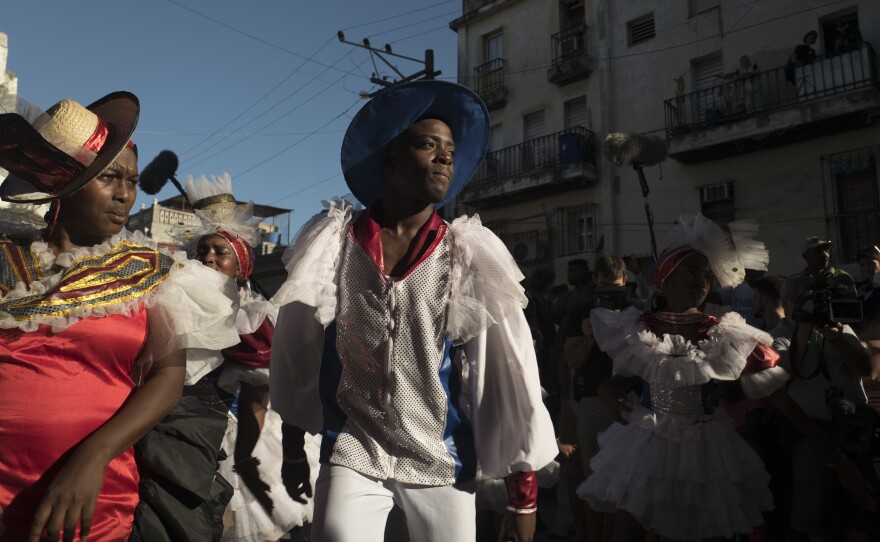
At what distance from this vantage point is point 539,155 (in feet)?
71.9

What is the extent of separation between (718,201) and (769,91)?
279cm

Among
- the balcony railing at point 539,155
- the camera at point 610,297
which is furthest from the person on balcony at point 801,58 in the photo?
the camera at point 610,297

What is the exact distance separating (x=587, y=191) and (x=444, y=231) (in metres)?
18.5

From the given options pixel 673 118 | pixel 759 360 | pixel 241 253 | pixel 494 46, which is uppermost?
pixel 494 46

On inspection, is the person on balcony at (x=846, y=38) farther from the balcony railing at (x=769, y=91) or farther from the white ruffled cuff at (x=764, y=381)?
the white ruffled cuff at (x=764, y=381)

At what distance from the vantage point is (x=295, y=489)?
9.91 feet

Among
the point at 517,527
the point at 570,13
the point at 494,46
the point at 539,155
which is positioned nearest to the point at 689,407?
the point at 517,527

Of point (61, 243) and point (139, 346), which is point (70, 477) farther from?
point (61, 243)

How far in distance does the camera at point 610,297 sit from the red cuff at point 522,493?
10.5 ft

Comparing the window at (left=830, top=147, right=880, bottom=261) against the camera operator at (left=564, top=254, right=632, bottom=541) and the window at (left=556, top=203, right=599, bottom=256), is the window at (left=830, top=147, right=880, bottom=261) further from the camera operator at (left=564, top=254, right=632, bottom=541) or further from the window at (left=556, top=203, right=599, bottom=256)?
the camera operator at (left=564, top=254, right=632, bottom=541)

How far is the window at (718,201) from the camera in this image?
17688mm

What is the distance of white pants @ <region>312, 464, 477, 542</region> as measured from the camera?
255 cm

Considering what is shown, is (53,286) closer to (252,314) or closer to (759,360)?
(252,314)

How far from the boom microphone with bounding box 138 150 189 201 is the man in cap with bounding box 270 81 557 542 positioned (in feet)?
20.8
